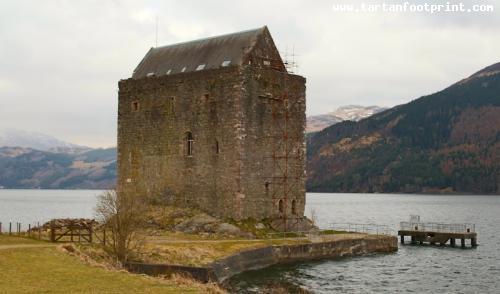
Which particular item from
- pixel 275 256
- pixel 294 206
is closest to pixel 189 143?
pixel 294 206

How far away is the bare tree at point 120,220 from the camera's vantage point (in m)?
37.2

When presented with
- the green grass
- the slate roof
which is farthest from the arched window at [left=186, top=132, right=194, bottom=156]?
the green grass

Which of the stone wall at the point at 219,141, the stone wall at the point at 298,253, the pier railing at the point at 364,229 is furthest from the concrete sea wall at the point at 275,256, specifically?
the pier railing at the point at 364,229

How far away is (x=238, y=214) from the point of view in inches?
2041

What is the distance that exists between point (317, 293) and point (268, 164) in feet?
61.0

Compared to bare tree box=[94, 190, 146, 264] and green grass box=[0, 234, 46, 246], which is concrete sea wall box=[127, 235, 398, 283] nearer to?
bare tree box=[94, 190, 146, 264]

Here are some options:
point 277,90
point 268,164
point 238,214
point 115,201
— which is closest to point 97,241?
point 115,201

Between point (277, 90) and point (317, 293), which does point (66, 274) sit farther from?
point (277, 90)

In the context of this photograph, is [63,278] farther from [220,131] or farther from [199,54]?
[199,54]

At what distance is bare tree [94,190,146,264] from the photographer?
37.2 meters

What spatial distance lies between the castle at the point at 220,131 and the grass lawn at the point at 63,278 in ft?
71.7

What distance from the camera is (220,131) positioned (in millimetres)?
53125

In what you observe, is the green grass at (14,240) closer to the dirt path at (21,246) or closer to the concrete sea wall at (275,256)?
the dirt path at (21,246)

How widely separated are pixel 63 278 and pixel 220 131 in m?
27.6
